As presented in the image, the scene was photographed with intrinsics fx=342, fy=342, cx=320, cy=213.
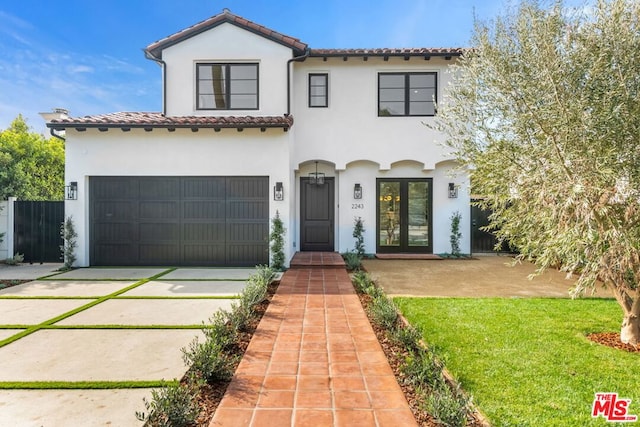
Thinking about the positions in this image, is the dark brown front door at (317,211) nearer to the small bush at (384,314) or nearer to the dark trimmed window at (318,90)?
the dark trimmed window at (318,90)

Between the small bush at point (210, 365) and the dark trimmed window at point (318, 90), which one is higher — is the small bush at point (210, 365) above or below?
below

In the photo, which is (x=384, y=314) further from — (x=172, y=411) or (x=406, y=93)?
(x=406, y=93)

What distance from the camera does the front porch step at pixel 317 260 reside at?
1025 cm

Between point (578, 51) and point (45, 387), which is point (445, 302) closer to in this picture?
point (578, 51)

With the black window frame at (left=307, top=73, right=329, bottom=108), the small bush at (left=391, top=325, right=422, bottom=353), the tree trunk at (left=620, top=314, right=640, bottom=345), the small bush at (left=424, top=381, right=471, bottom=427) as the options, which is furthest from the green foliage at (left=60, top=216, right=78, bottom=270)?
the tree trunk at (left=620, top=314, right=640, bottom=345)

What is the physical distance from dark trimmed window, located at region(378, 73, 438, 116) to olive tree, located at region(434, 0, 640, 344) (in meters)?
7.13

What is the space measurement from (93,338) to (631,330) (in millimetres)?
7596

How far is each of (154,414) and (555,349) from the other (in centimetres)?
480

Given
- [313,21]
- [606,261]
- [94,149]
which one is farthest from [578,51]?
[313,21]

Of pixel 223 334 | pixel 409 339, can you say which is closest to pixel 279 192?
pixel 223 334

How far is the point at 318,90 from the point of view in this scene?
41.0ft

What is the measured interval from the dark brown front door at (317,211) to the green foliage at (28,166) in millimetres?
10198

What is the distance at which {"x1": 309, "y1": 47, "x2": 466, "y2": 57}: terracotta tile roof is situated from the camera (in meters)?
11.8

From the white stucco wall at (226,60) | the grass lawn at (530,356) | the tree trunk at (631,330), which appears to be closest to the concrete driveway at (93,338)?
the grass lawn at (530,356)
